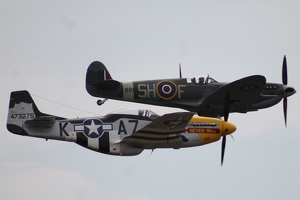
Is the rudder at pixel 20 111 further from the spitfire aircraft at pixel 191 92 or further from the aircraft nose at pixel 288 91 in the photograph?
the aircraft nose at pixel 288 91

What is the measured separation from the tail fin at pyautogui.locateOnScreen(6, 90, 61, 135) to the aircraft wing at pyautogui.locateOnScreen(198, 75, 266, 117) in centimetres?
841

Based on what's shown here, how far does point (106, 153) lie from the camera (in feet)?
126

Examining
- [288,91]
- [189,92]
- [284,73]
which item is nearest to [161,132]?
[189,92]

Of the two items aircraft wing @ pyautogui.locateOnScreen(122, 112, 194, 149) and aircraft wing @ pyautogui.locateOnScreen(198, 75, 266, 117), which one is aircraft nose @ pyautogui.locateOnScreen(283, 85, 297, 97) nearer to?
aircraft wing @ pyautogui.locateOnScreen(198, 75, 266, 117)

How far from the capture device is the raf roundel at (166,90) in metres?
43.5

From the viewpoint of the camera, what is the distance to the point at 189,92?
43562mm

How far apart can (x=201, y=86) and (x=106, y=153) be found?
7297 mm

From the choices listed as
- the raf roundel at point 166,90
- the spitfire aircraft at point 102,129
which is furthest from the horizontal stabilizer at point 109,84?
the spitfire aircraft at point 102,129

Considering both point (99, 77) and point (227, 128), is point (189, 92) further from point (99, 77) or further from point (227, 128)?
point (227, 128)

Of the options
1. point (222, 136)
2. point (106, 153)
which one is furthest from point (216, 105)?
point (106, 153)

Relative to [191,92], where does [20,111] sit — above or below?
below

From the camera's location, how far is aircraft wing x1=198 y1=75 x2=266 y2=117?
142ft

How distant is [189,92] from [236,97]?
2157mm

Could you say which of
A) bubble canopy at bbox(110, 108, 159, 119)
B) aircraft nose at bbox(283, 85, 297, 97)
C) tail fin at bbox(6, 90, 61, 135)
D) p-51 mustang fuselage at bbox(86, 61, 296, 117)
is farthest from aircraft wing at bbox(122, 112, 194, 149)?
aircraft nose at bbox(283, 85, 297, 97)
